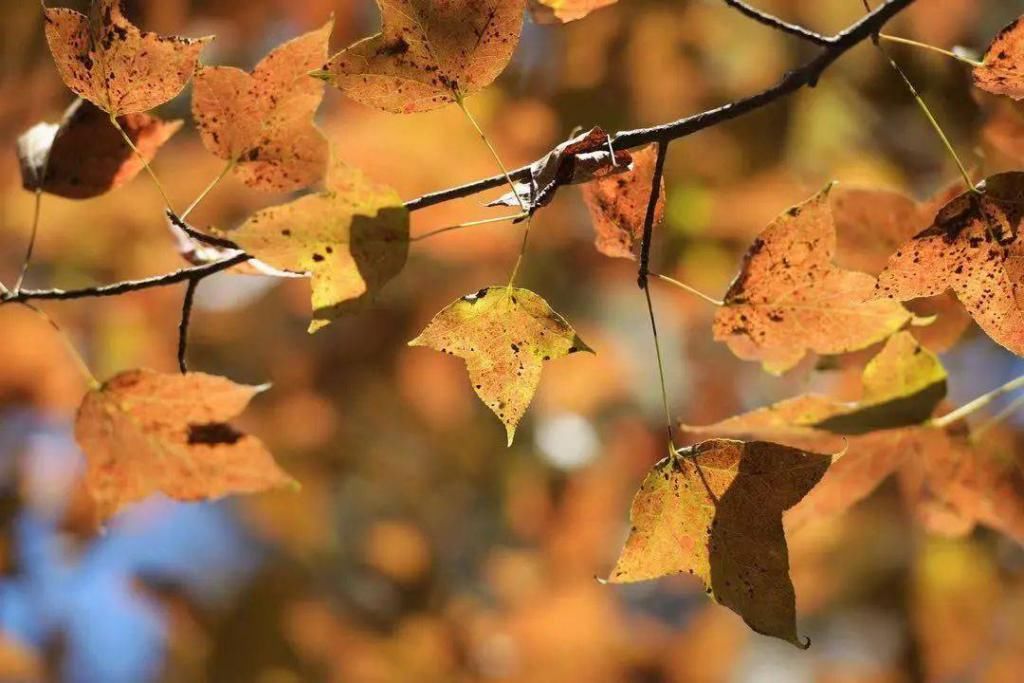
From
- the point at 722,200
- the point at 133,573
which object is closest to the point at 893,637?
the point at 722,200

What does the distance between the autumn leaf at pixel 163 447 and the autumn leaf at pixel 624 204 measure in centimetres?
17

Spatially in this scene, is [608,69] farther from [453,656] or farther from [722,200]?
[453,656]

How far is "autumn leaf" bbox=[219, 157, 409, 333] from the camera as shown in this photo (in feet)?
0.95

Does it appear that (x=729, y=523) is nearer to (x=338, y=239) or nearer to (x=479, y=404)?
(x=338, y=239)

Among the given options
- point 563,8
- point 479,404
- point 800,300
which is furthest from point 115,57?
point 479,404

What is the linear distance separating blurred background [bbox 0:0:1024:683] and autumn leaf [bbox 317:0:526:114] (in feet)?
2.96

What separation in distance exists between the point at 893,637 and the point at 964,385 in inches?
24.2

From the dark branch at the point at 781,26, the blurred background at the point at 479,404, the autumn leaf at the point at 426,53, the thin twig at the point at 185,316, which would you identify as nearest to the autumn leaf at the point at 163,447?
the thin twig at the point at 185,316

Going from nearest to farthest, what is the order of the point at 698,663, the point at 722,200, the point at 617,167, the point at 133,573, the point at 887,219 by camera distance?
the point at 617,167 → the point at 887,219 → the point at 722,200 → the point at 133,573 → the point at 698,663

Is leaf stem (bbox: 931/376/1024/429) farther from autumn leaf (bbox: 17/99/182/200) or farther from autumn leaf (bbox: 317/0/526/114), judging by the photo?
autumn leaf (bbox: 17/99/182/200)

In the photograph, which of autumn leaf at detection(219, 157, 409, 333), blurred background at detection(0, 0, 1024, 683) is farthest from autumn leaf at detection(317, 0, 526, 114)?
blurred background at detection(0, 0, 1024, 683)

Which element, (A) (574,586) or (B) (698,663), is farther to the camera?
(B) (698,663)

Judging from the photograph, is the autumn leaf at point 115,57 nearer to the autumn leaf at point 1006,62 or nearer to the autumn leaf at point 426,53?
the autumn leaf at point 426,53

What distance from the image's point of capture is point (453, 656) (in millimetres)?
1493
